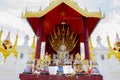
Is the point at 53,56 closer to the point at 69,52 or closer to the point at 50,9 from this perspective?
the point at 69,52

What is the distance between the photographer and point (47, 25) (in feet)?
36.2

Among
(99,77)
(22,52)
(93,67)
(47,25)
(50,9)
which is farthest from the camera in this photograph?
(22,52)

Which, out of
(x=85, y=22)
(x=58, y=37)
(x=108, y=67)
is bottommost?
(x=108, y=67)

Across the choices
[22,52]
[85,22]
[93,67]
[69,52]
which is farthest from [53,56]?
[22,52]

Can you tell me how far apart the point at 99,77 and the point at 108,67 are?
1641cm

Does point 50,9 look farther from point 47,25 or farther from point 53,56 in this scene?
point 53,56

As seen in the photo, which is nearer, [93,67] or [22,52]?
[93,67]

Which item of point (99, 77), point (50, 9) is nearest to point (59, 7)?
point (50, 9)

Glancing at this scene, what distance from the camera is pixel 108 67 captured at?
2197 cm

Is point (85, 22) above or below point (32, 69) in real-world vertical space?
above

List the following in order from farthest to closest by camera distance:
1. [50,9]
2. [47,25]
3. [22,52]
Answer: [22,52]
[47,25]
[50,9]

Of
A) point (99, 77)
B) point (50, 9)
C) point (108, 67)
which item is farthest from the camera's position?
point (108, 67)

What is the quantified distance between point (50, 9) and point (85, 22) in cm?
243

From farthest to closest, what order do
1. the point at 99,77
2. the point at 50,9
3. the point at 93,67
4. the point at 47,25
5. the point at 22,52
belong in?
the point at 22,52 < the point at 47,25 < the point at 50,9 < the point at 93,67 < the point at 99,77
